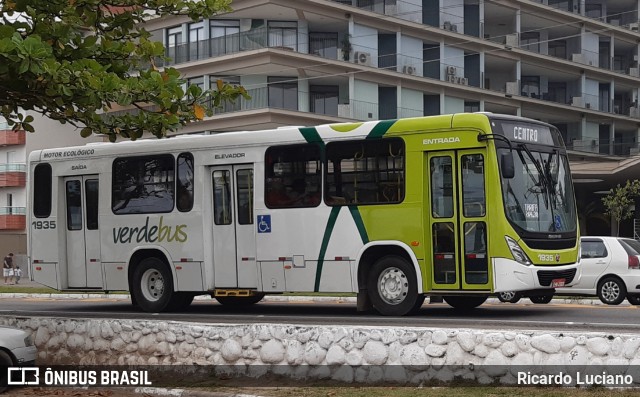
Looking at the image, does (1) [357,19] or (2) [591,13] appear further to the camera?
(2) [591,13]

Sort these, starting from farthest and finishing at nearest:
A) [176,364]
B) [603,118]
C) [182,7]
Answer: [603,118]
[182,7]
[176,364]

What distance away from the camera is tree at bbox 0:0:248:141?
1259 cm

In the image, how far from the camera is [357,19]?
5169 cm

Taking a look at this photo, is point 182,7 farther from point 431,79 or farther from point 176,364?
point 431,79

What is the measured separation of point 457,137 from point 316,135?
284 centimetres

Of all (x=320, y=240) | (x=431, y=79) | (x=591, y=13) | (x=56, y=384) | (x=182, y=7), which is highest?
(x=591, y=13)

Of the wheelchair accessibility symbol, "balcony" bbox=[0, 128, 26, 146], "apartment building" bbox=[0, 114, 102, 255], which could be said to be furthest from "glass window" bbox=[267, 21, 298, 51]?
the wheelchair accessibility symbol

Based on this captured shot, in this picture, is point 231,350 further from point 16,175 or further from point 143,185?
point 16,175

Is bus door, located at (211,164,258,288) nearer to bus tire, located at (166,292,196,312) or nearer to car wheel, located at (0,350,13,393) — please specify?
bus tire, located at (166,292,196,312)

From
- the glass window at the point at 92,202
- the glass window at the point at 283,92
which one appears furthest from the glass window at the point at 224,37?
the glass window at the point at 92,202

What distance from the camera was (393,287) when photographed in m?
16.5

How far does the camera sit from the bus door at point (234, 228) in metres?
18.2

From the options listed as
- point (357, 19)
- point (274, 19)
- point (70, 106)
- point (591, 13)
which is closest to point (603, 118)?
point (591, 13)

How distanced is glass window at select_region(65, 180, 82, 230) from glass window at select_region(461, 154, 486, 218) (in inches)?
352
